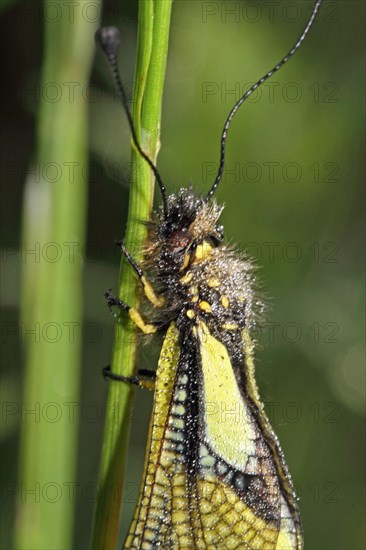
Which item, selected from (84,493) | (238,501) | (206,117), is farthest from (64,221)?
(84,493)

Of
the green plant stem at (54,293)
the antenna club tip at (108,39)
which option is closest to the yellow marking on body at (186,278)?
the green plant stem at (54,293)

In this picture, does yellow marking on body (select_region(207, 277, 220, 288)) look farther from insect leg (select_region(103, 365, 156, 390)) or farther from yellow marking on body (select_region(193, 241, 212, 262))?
insect leg (select_region(103, 365, 156, 390))

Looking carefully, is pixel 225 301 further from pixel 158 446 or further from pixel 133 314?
pixel 158 446

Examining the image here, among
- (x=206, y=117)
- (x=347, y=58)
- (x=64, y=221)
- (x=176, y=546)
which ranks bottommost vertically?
(x=176, y=546)

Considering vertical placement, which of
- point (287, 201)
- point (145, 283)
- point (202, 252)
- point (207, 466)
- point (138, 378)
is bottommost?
point (207, 466)

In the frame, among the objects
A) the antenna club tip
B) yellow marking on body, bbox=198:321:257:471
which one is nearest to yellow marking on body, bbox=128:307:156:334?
yellow marking on body, bbox=198:321:257:471

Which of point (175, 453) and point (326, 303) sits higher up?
point (326, 303)

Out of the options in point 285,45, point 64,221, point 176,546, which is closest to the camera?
point 176,546

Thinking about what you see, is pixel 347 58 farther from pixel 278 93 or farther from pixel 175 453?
pixel 175 453

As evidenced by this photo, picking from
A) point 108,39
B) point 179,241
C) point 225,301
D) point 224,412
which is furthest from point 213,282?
point 108,39
